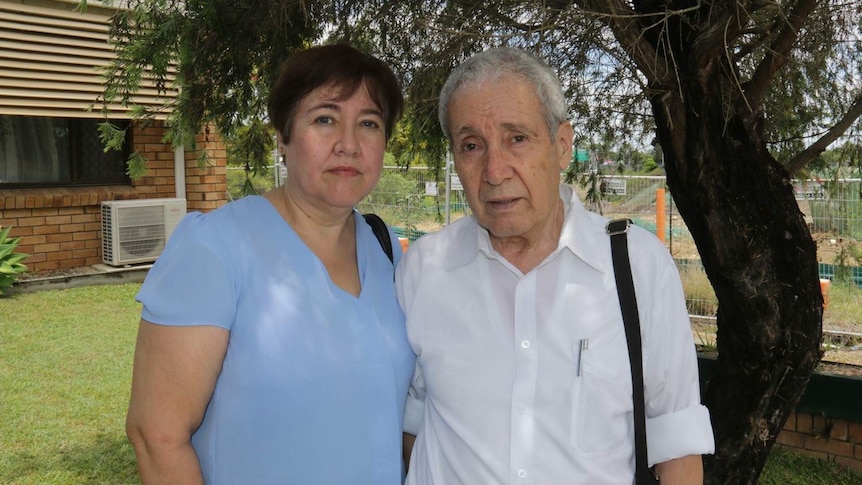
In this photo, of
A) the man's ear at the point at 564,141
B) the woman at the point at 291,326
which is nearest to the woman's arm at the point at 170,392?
the woman at the point at 291,326

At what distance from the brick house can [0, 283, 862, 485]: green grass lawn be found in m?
1.33

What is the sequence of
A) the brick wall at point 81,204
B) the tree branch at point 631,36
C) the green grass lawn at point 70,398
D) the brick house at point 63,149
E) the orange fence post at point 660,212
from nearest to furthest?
the tree branch at point 631,36 → the green grass lawn at point 70,398 → the brick house at point 63,149 → the orange fence post at point 660,212 → the brick wall at point 81,204

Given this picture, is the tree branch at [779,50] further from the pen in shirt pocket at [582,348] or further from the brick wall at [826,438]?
the brick wall at [826,438]

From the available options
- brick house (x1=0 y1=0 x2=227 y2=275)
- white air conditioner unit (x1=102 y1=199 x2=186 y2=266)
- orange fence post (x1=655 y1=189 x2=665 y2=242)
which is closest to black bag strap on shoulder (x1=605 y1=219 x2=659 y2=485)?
orange fence post (x1=655 y1=189 x2=665 y2=242)

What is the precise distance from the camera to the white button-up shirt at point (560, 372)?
190 cm

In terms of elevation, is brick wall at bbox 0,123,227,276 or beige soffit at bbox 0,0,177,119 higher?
beige soffit at bbox 0,0,177,119

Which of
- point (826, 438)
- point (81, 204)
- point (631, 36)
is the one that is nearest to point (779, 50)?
point (631, 36)

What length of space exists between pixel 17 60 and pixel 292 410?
932 cm

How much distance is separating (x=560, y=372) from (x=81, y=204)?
10.4m

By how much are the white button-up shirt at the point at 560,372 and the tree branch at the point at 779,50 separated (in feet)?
4.93

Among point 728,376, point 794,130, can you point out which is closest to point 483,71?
point 728,376

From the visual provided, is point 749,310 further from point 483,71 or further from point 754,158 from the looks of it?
point 483,71

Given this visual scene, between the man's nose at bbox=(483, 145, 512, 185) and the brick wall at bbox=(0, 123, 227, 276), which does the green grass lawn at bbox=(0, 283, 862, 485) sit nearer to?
the brick wall at bbox=(0, 123, 227, 276)

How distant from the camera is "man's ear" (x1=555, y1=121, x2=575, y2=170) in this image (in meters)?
2.06
